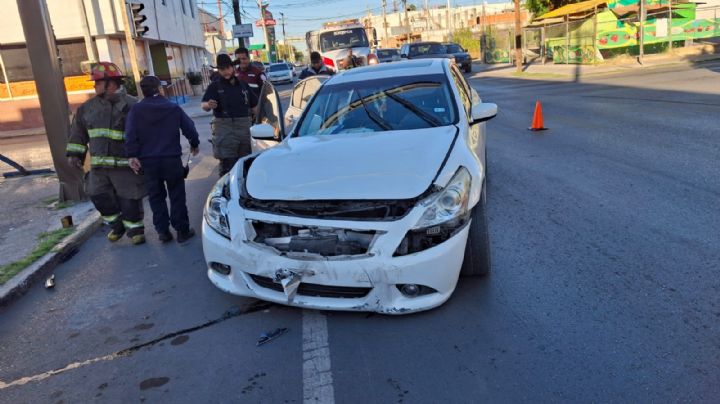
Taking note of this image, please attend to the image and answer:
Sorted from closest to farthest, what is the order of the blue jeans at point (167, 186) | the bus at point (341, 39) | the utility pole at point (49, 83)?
the blue jeans at point (167, 186) < the utility pole at point (49, 83) < the bus at point (341, 39)

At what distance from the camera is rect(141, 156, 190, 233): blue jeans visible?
18.7 ft

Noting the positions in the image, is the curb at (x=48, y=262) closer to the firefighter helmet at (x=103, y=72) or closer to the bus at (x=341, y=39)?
the firefighter helmet at (x=103, y=72)

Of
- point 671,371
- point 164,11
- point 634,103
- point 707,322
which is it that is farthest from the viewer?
point 164,11

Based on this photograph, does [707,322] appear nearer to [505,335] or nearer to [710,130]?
[505,335]

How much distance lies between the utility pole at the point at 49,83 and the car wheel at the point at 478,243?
601 cm

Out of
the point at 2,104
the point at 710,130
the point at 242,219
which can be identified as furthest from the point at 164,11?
the point at 242,219

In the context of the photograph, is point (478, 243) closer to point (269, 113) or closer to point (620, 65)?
point (269, 113)

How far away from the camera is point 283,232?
3.85 meters

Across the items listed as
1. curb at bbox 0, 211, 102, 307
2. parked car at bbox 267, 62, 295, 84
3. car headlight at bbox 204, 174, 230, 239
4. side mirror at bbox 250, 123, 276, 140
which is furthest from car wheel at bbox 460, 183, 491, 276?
parked car at bbox 267, 62, 295, 84

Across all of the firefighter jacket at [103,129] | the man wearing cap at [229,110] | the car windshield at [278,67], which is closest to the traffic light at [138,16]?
the man wearing cap at [229,110]

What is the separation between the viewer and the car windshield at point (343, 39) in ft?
77.0

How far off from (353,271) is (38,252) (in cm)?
395

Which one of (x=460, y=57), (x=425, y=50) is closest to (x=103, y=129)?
(x=425, y=50)

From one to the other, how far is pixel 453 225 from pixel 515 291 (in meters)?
0.78
